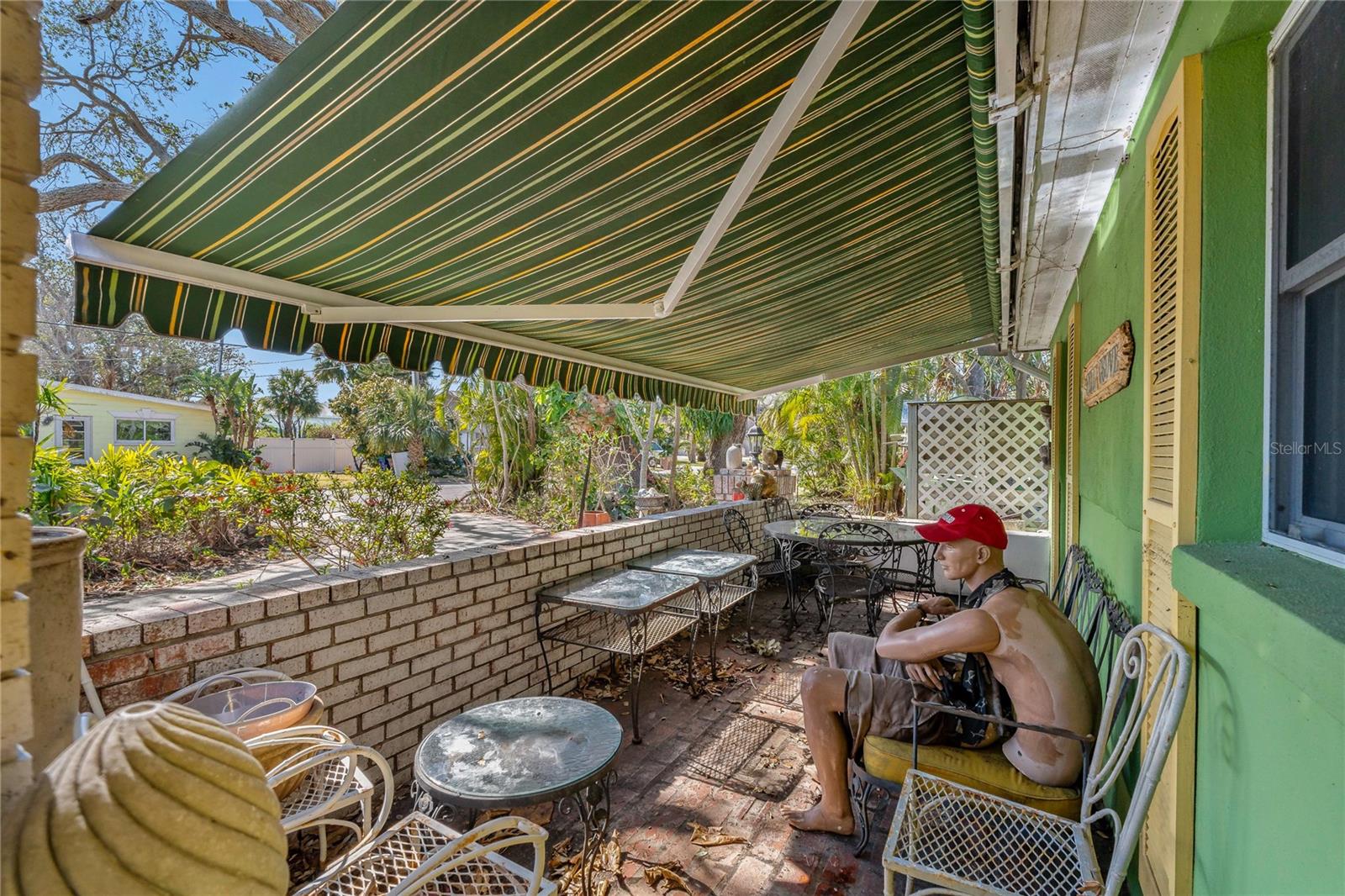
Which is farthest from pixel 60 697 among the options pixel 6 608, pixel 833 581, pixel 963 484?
pixel 963 484

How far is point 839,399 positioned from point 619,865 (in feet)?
33.1

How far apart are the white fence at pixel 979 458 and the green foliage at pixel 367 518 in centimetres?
633

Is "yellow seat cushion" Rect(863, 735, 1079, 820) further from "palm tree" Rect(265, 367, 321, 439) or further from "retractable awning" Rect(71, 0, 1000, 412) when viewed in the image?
"palm tree" Rect(265, 367, 321, 439)

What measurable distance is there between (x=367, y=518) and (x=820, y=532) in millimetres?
4488

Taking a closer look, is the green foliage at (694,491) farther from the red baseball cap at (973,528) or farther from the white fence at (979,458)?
the red baseball cap at (973,528)

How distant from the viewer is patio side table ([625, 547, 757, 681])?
15.5 feet

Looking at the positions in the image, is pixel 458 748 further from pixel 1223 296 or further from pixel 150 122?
pixel 150 122

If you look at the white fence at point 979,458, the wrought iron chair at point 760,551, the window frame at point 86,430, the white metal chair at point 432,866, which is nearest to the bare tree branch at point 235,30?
the wrought iron chair at point 760,551

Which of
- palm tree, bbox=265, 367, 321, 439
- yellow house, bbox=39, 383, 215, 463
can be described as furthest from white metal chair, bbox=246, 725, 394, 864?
palm tree, bbox=265, 367, 321, 439

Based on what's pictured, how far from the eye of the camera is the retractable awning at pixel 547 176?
1.66 m

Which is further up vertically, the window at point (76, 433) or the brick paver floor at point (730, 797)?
the window at point (76, 433)

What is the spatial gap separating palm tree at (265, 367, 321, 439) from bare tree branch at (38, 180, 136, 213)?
2569 cm

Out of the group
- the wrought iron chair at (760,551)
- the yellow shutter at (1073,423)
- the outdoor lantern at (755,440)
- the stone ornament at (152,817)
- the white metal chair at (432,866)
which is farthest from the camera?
the outdoor lantern at (755,440)

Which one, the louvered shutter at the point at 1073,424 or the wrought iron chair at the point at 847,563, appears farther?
the wrought iron chair at the point at 847,563
